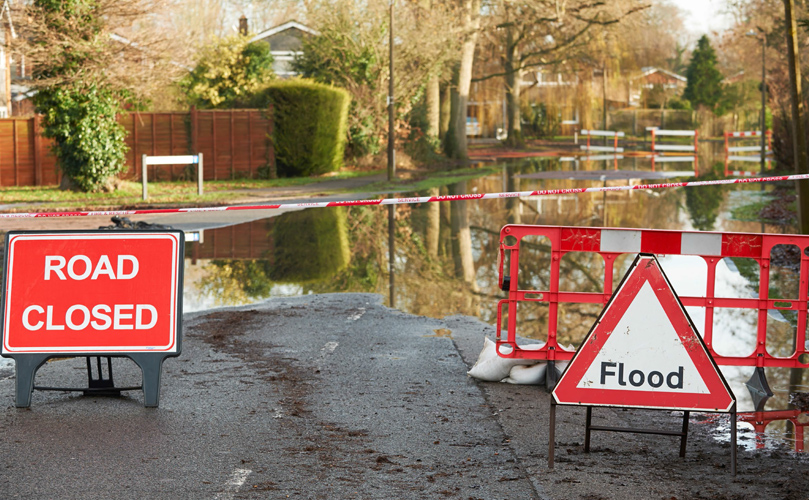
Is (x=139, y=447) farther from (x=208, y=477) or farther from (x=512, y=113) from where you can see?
(x=512, y=113)

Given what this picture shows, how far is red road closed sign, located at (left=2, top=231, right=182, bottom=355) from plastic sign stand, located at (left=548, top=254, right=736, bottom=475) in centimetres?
287

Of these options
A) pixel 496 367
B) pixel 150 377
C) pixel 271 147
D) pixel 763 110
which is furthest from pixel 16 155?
pixel 763 110

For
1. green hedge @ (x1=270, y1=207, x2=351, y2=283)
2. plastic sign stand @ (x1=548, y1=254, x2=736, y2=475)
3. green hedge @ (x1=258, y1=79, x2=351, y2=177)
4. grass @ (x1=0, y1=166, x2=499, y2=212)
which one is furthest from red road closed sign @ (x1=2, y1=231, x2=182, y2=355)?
green hedge @ (x1=258, y1=79, x2=351, y2=177)

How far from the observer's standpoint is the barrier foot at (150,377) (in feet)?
21.1

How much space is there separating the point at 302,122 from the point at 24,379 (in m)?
23.9

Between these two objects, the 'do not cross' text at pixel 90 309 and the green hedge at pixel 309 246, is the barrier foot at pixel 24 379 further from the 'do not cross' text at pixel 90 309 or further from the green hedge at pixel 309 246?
the green hedge at pixel 309 246

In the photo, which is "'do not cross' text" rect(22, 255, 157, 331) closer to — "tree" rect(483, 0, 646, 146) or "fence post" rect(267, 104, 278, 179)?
"fence post" rect(267, 104, 278, 179)

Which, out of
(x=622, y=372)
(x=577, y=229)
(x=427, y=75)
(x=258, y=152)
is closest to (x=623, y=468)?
(x=622, y=372)

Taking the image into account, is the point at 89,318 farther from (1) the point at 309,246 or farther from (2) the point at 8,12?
(2) the point at 8,12

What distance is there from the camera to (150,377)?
6.46 m

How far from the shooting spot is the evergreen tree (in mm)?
75000

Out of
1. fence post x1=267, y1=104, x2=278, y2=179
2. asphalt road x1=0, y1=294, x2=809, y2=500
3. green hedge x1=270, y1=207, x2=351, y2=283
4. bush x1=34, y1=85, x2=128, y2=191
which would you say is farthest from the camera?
fence post x1=267, y1=104, x2=278, y2=179

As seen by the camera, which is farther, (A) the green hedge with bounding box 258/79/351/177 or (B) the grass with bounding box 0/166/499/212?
(A) the green hedge with bounding box 258/79/351/177

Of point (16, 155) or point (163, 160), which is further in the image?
point (16, 155)
